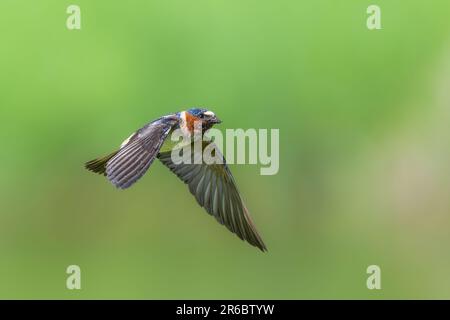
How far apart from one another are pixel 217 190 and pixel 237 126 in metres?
2.84

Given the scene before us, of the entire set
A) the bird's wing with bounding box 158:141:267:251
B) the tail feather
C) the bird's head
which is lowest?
the bird's wing with bounding box 158:141:267:251

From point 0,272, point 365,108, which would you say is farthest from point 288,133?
point 0,272

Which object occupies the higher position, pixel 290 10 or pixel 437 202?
pixel 290 10

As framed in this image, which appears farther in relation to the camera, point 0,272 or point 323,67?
point 323,67

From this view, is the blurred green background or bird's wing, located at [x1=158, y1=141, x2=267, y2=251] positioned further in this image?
the blurred green background

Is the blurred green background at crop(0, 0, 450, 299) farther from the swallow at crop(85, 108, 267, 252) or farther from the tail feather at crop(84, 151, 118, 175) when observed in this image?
the tail feather at crop(84, 151, 118, 175)

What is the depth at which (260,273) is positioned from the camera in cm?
769

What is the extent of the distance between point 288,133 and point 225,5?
1.28 metres

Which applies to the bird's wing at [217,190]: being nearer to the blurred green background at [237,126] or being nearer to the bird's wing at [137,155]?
the bird's wing at [137,155]

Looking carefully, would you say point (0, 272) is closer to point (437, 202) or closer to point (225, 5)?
point (225, 5)

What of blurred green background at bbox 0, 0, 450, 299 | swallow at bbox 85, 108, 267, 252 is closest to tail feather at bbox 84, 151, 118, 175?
swallow at bbox 85, 108, 267, 252

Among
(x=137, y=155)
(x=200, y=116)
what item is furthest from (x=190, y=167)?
(x=137, y=155)

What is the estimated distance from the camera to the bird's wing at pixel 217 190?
467cm

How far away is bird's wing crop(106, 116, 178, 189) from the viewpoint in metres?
3.81
